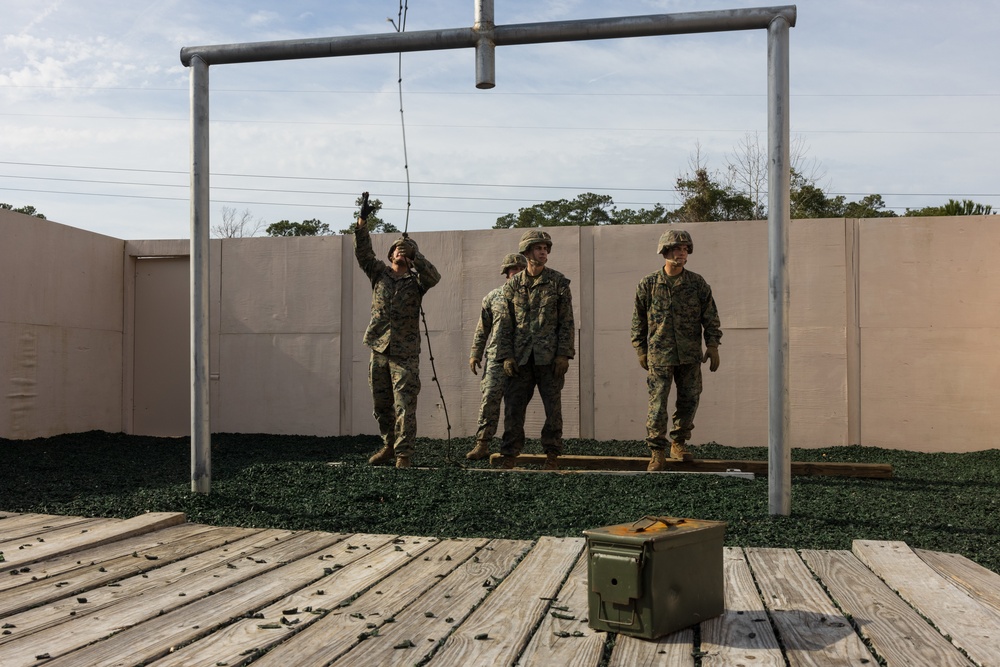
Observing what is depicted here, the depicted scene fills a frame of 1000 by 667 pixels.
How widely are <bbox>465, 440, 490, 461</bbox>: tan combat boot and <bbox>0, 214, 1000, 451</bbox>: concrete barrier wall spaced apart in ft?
6.56

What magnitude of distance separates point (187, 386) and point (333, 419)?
6.71 feet

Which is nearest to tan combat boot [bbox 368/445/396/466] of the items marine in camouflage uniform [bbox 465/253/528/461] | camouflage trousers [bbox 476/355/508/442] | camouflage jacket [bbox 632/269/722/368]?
marine in camouflage uniform [bbox 465/253/528/461]

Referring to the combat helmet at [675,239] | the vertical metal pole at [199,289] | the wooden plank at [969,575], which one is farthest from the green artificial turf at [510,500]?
the combat helmet at [675,239]

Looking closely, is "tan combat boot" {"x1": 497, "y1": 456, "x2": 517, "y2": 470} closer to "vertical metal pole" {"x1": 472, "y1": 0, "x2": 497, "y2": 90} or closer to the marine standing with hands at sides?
the marine standing with hands at sides

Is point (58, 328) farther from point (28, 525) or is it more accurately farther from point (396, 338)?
point (28, 525)

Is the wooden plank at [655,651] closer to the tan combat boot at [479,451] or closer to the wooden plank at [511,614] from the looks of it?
the wooden plank at [511,614]

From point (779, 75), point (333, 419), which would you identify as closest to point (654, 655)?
point (779, 75)

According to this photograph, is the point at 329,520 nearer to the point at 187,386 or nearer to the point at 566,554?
→ the point at 566,554

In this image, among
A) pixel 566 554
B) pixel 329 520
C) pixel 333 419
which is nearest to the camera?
pixel 566 554

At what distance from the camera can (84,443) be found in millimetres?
9250

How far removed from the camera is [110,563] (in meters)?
3.37

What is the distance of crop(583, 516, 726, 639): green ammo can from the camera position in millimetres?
2393

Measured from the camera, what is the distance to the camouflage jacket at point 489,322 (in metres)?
7.29

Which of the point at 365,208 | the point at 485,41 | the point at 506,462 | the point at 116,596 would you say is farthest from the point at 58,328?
the point at 116,596
